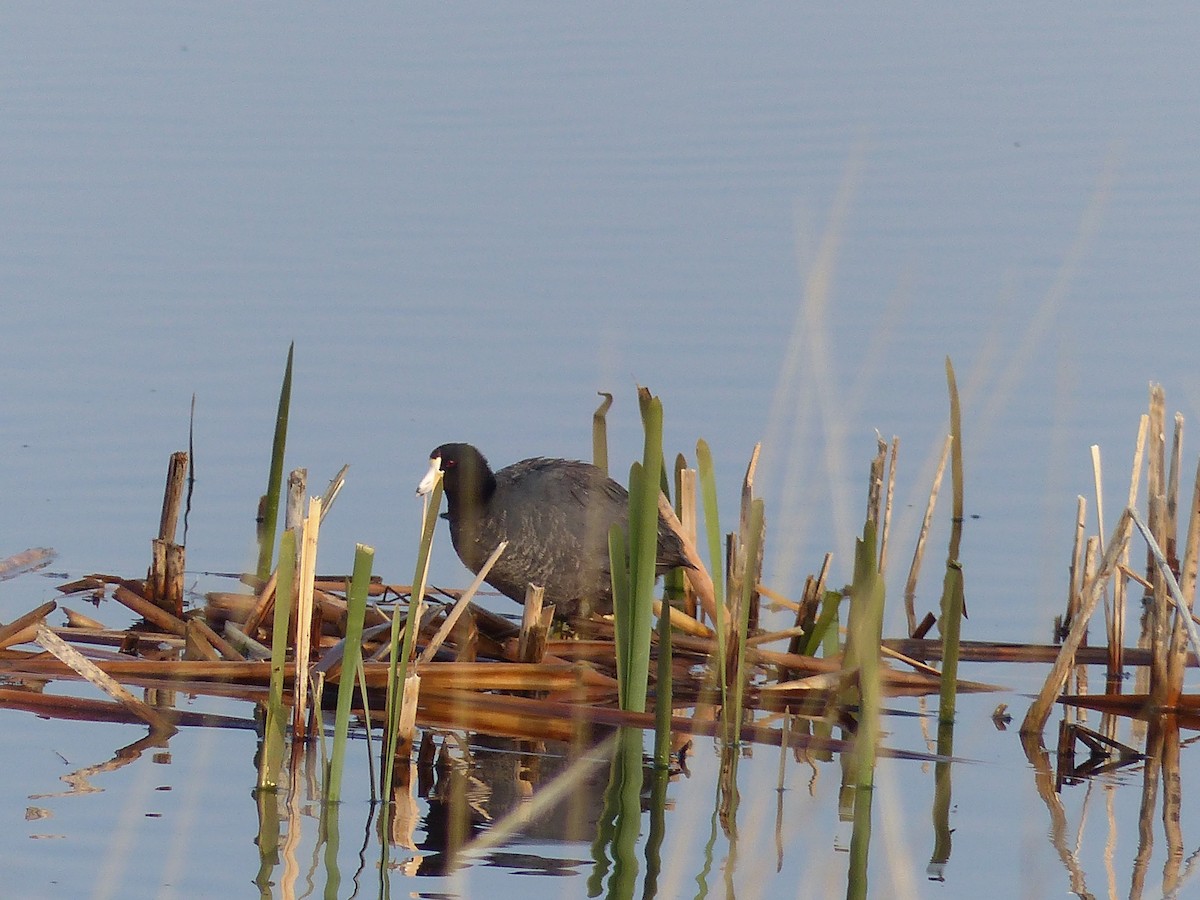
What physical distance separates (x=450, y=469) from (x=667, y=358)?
2845 mm

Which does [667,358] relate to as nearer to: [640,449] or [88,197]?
[640,449]

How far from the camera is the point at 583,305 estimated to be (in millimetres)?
10695

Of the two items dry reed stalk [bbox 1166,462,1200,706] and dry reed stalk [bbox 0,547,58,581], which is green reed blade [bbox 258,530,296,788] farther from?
dry reed stalk [bbox 1166,462,1200,706]

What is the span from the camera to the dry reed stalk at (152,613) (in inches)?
253

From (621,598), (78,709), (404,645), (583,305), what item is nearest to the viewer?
(404,645)

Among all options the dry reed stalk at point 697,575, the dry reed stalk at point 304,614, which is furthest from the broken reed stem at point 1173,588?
the dry reed stalk at point 304,614

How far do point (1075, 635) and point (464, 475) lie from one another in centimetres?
240

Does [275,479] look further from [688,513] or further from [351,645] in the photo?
[351,645]

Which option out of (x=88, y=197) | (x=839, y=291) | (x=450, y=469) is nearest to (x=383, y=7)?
(x=88, y=197)

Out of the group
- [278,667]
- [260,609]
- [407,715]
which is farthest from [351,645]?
[260,609]

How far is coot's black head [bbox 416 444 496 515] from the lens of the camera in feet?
23.2

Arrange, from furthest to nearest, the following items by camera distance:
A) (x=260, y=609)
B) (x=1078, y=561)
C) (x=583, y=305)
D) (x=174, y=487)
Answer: (x=583, y=305), (x=174, y=487), (x=1078, y=561), (x=260, y=609)

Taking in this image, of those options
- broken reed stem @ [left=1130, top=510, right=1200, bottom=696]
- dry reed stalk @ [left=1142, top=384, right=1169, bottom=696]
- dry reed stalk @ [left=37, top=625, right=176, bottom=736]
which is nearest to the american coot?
dry reed stalk @ [left=37, top=625, right=176, bottom=736]

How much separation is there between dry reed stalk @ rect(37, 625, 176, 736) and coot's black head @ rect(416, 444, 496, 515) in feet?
5.23
